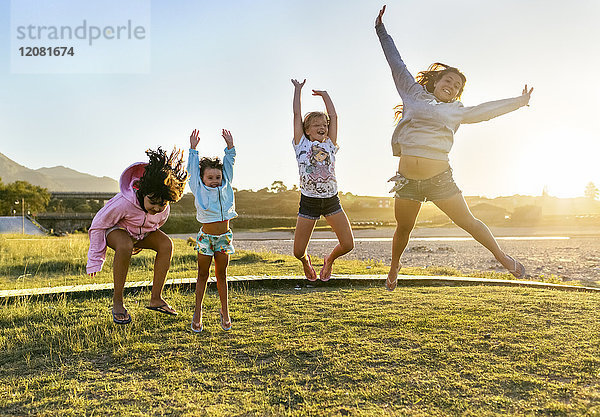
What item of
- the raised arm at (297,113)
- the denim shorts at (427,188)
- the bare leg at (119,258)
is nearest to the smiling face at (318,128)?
the raised arm at (297,113)

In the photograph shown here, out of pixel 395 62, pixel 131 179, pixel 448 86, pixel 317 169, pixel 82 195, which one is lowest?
pixel 131 179

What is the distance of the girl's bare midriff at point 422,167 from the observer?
442 cm

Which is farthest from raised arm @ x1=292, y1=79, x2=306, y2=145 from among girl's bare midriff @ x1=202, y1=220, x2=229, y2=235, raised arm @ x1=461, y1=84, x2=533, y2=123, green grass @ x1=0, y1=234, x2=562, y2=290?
green grass @ x1=0, y1=234, x2=562, y2=290

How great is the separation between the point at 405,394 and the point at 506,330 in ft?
8.27

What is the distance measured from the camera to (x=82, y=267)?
1372 centimetres

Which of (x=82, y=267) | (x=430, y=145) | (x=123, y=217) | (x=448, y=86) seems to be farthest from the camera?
(x=82, y=267)

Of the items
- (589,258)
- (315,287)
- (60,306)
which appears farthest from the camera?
(589,258)

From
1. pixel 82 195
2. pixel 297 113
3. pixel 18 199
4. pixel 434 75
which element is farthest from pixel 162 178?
pixel 82 195

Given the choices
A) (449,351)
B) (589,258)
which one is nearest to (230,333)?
(449,351)

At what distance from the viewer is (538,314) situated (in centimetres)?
707

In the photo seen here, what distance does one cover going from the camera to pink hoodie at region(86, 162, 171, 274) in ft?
15.7

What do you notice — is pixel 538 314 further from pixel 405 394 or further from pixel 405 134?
pixel 405 134

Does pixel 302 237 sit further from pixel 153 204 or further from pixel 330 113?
pixel 153 204

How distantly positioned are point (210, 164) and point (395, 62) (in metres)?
2.12
